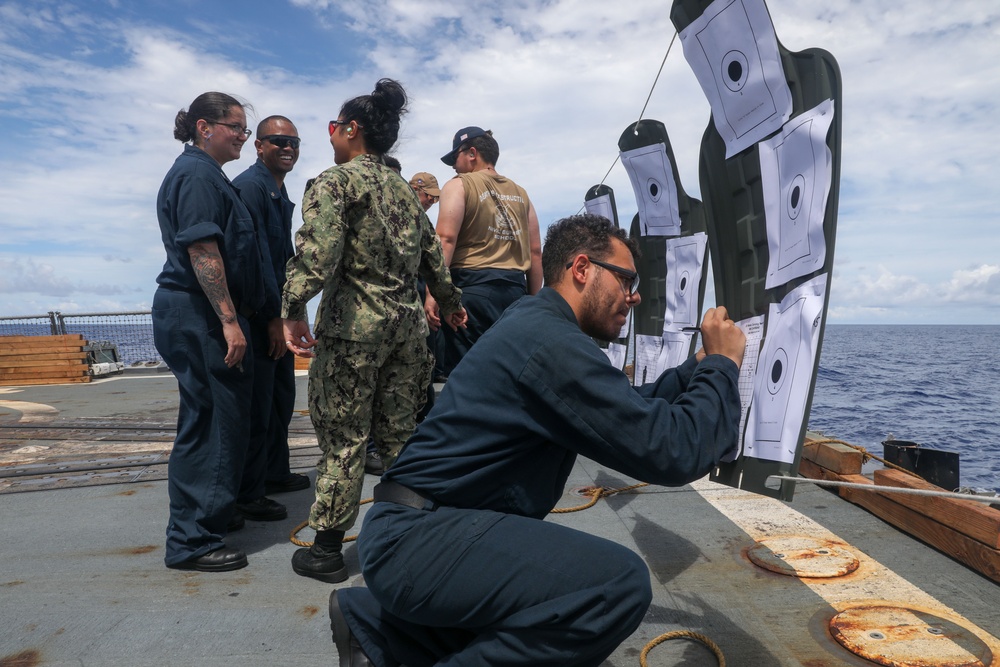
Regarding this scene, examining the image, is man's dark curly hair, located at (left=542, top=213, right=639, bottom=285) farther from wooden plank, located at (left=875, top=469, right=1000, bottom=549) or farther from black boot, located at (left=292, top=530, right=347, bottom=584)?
wooden plank, located at (left=875, top=469, right=1000, bottom=549)

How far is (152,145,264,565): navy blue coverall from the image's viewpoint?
2.87 meters

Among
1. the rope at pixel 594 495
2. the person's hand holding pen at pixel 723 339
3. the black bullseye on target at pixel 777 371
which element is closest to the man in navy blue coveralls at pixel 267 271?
the rope at pixel 594 495

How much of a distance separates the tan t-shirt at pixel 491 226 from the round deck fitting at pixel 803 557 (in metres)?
1.88

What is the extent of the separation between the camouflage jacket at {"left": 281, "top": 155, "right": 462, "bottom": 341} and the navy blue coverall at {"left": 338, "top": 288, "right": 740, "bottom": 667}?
96cm

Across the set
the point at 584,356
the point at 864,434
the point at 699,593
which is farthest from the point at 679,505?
the point at 864,434

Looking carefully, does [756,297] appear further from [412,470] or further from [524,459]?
[412,470]

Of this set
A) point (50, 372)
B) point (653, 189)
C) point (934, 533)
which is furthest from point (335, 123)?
point (50, 372)

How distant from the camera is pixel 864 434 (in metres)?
16.8

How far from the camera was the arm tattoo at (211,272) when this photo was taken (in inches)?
110

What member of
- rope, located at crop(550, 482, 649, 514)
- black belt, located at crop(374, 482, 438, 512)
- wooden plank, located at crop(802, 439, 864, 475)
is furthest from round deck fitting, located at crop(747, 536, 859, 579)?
black belt, located at crop(374, 482, 438, 512)

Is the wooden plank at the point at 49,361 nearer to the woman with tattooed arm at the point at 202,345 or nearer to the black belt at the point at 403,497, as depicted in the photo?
the woman with tattooed arm at the point at 202,345

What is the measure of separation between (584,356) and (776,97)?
119cm

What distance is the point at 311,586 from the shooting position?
8.91 ft

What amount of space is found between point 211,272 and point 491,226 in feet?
4.74
